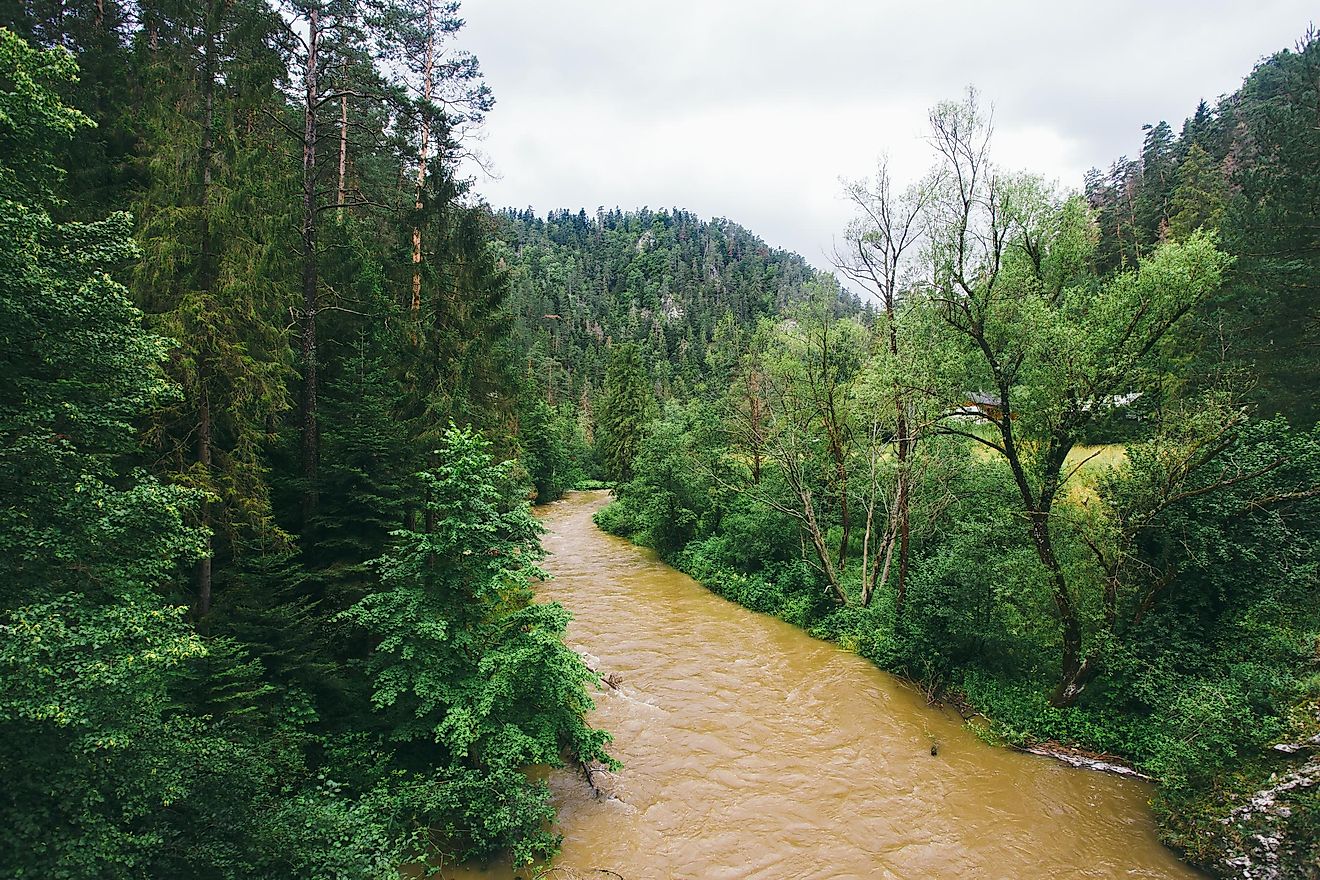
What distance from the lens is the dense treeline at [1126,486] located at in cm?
891

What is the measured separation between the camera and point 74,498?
5547 mm

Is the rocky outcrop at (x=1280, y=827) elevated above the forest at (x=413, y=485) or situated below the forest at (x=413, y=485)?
below

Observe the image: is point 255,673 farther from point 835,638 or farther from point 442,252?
point 835,638

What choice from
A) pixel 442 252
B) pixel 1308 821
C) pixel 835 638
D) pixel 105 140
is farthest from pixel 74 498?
pixel 835 638

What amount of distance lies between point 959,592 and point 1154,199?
4498 centimetres

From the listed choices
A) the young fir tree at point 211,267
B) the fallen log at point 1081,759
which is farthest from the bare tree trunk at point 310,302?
the fallen log at point 1081,759

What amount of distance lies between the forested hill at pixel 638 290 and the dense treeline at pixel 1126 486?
93.3 feet

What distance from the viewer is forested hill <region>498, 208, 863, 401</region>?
81250 mm

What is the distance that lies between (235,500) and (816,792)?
1082 cm

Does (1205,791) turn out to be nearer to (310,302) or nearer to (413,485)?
(413,485)

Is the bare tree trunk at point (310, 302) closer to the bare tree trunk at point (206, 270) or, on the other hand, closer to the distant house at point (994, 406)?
→ the bare tree trunk at point (206, 270)

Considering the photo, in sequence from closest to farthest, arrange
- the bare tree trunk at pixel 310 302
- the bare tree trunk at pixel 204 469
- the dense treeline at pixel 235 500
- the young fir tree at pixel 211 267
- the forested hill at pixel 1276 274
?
the dense treeline at pixel 235 500
the young fir tree at pixel 211 267
the bare tree trunk at pixel 204 469
the bare tree trunk at pixel 310 302
the forested hill at pixel 1276 274

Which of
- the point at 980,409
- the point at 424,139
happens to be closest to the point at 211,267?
the point at 424,139

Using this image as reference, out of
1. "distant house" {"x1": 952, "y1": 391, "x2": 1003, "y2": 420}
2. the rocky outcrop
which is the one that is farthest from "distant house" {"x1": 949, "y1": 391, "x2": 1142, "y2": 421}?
the rocky outcrop
